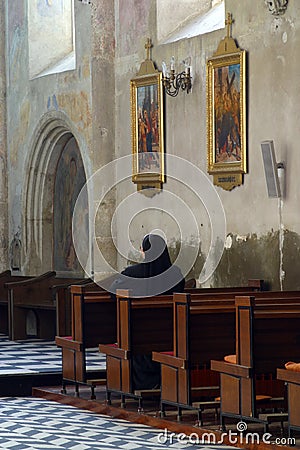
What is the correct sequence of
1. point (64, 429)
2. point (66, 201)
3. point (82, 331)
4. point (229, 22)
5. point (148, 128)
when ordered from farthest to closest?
1. point (66, 201)
2. point (148, 128)
3. point (229, 22)
4. point (82, 331)
5. point (64, 429)

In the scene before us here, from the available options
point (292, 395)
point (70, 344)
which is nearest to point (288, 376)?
point (292, 395)

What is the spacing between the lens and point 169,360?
10086mm

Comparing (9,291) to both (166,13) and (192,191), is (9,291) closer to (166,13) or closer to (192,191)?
(192,191)

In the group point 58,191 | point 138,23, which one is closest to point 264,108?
point 138,23

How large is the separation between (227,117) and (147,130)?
83.8 inches

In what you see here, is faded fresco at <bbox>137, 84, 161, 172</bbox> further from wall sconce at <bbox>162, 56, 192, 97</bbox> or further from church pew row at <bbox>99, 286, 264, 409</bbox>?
church pew row at <bbox>99, 286, 264, 409</bbox>

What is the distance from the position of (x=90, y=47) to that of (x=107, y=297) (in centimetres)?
599

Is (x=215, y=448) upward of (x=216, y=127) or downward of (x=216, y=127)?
downward

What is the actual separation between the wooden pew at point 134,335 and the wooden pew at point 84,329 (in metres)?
0.75

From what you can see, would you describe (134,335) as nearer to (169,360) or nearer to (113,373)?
(113,373)

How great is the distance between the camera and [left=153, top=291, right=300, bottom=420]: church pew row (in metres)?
9.88

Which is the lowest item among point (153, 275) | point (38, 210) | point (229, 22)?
point (153, 275)

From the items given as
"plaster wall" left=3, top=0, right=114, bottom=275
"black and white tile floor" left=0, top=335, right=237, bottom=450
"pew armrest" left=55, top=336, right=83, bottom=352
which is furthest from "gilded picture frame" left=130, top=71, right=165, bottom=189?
"pew armrest" left=55, top=336, right=83, bottom=352

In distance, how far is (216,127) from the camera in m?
14.4
